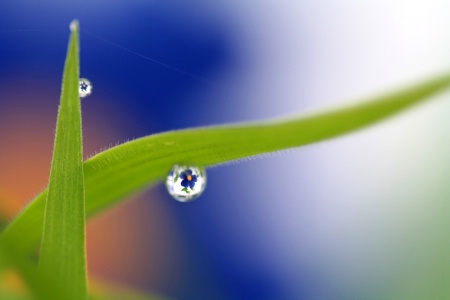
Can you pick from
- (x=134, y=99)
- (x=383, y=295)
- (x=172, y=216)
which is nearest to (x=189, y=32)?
(x=134, y=99)

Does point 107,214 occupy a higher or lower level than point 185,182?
higher

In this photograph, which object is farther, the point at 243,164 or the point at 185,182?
the point at 243,164

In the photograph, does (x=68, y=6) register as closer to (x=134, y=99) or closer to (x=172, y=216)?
(x=134, y=99)

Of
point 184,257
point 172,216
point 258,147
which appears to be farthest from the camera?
point 172,216

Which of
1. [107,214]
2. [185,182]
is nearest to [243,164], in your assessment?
[107,214]

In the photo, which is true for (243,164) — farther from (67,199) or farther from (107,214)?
(67,199)
